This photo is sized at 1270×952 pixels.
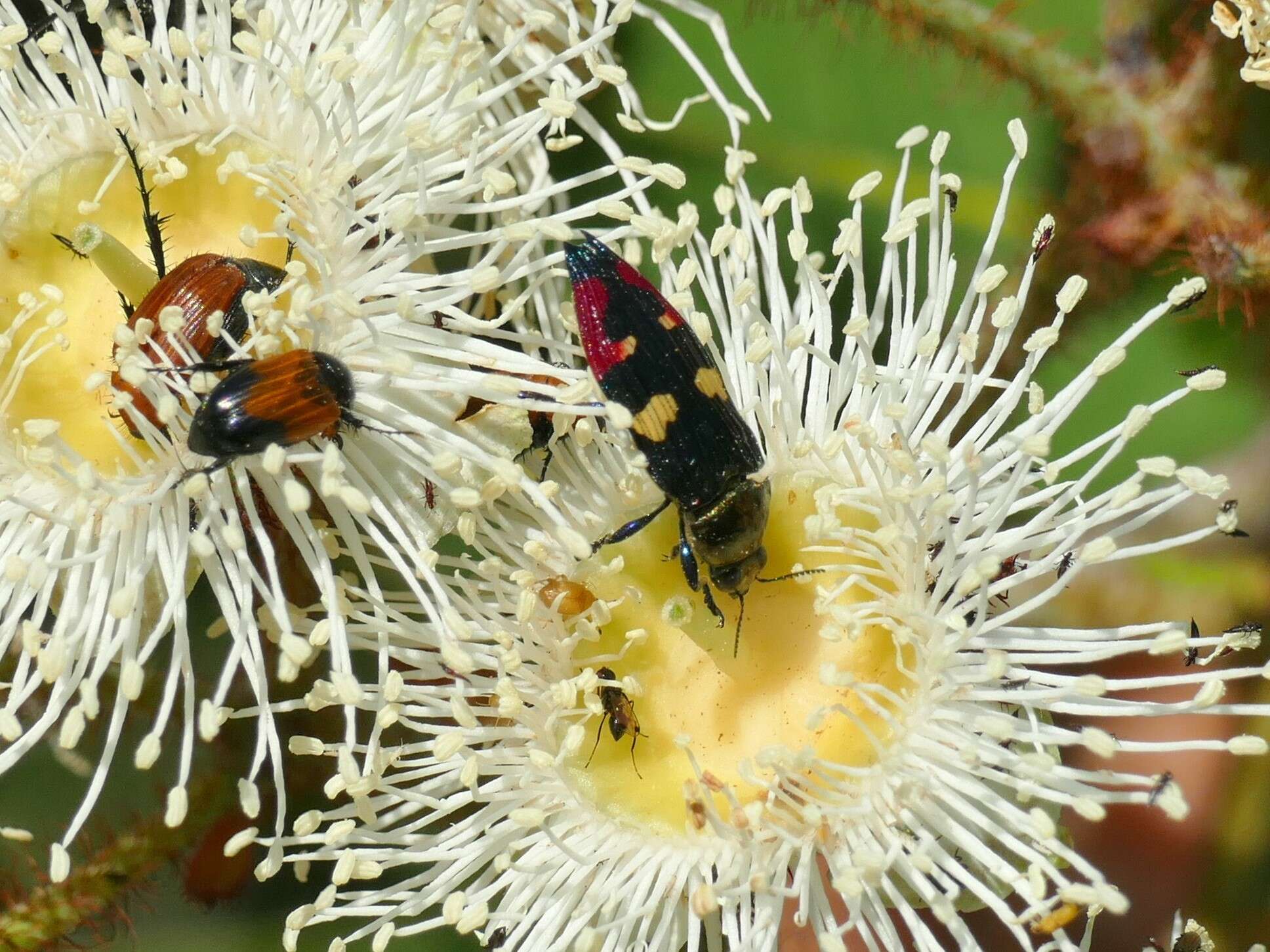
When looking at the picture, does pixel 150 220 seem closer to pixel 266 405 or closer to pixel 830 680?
pixel 266 405

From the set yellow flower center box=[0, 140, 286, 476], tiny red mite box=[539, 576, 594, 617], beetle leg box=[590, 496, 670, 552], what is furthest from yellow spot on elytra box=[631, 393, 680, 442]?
yellow flower center box=[0, 140, 286, 476]

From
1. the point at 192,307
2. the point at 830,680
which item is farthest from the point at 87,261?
the point at 830,680

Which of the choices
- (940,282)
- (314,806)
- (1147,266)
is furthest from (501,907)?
(1147,266)

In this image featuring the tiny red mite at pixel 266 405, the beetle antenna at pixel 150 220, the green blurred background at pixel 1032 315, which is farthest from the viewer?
the green blurred background at pixel 1032 315

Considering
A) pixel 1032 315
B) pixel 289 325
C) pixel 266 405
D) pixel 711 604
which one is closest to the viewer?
pixel 266 405

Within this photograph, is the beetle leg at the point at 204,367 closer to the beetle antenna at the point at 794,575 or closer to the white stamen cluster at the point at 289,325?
the white stamen cluster at the point at 289,325

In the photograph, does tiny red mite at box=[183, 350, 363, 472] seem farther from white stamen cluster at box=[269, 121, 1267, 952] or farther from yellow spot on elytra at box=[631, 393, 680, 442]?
yellow spot on elytra at box=[631, 393, 680, 442]

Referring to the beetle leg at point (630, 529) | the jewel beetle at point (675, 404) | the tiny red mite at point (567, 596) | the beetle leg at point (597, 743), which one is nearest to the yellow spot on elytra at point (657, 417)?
the jewel beetle at point (675, 404)
